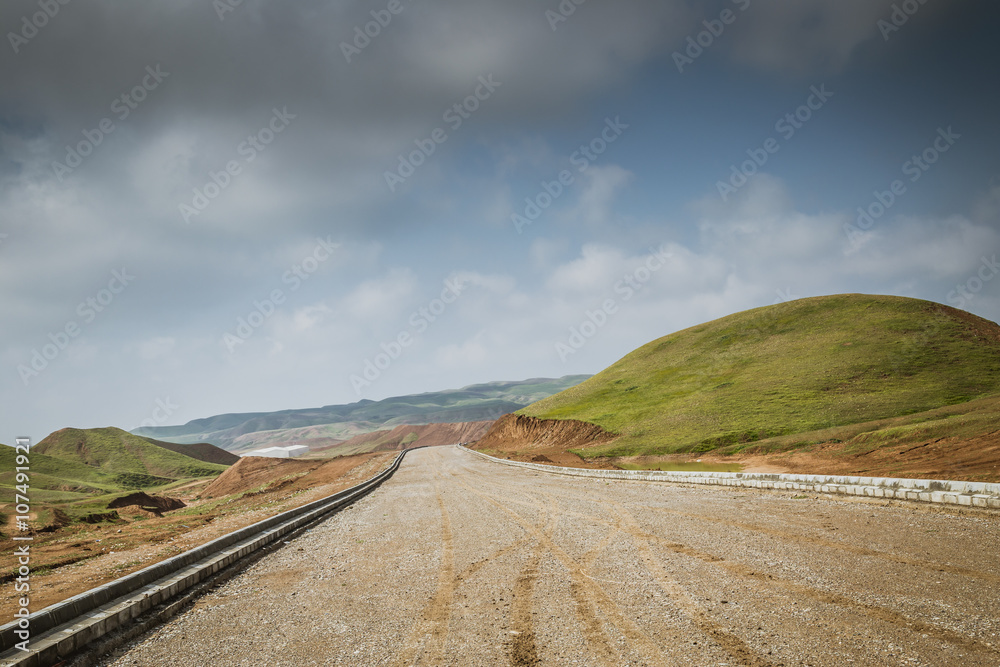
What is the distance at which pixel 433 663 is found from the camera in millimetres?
5629

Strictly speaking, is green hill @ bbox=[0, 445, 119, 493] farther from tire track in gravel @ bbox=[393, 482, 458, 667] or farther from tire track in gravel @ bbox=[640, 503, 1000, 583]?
tire track in gravel @ bbox=[640, 503, 1000, 583]

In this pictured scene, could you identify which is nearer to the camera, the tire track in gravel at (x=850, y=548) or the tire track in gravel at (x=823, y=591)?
the tire track in gravel at (x=823, y=591)

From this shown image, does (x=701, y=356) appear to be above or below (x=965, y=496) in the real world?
above

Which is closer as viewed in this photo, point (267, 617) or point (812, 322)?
point (267, 617)

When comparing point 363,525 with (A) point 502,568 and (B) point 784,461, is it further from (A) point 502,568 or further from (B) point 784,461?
(B) point 784,461

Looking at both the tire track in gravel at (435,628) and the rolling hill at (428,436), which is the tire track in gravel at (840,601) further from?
the rolling hill at (428,436)

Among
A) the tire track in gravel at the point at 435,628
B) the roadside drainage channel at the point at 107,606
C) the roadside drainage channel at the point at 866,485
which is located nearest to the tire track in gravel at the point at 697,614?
the tire track in gravel at the point at 435,628

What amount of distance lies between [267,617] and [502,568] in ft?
14.0

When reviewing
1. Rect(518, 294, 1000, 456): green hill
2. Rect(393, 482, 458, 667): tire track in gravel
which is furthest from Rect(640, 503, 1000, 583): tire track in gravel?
Rect(518, 294, 1000, 456): green hill

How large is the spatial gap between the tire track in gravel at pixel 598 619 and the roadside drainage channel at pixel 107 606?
272 inches

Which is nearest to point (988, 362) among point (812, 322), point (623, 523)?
point (812, 322)

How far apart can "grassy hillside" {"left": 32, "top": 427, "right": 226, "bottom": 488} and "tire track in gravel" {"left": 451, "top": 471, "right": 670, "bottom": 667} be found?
8781cm

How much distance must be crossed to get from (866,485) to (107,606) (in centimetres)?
1959

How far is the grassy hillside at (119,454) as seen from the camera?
81250 millimetres
